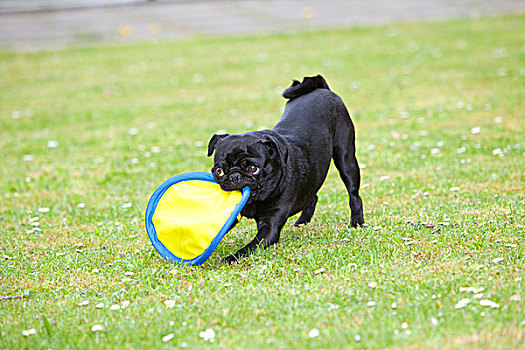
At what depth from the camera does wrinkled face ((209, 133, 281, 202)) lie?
4715 mm

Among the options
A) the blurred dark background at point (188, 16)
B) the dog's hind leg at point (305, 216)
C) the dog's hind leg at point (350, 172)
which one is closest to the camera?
the dog's hind leg at point (350, 172)

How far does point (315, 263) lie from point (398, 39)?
1303cm

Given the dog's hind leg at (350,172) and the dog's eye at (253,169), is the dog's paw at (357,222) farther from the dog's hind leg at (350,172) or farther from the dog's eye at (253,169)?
the dog's eye at (253,169)

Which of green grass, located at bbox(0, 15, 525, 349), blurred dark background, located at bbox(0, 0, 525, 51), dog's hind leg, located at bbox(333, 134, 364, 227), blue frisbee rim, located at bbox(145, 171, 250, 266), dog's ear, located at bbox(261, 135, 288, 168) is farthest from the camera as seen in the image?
blurred dark background, located at bbox(0, 0, 525, 51)

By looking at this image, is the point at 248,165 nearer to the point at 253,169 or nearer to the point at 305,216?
the point at 253,169

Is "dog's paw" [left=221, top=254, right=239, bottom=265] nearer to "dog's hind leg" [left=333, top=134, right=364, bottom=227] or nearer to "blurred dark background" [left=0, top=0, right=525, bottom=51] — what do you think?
"dog's hind leg" [left=333, top=134, right=364, bottom=227]

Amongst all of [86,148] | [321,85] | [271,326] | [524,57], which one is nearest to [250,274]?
[271,326]

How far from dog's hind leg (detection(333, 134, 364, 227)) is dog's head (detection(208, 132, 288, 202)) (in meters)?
0.92

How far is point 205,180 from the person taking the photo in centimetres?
517

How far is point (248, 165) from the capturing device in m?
4.73

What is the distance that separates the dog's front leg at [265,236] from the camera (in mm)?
4945

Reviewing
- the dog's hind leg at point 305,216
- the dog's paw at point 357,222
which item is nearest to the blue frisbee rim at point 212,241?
the dog's hind leg at point 305,216

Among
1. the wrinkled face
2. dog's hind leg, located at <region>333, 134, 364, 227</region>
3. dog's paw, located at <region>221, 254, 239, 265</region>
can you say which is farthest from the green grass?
the wrinkled face

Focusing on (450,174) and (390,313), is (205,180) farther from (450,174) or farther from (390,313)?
(450,174)
